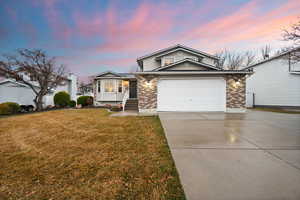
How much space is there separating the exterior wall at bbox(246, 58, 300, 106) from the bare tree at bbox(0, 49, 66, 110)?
2230 cm

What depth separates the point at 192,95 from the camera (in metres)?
8.83

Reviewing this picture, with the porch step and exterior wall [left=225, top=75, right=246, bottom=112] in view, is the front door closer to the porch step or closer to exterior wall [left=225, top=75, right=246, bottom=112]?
the porch step

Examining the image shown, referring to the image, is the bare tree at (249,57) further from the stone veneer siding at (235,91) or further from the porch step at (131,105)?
the porch step at (131,105)

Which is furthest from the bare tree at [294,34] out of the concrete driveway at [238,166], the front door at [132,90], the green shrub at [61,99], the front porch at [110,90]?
the green shrub at [61,99]

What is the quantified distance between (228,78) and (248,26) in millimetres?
5877

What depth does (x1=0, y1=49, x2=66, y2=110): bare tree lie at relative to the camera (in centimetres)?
1091

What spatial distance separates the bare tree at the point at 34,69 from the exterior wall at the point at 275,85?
22304mm

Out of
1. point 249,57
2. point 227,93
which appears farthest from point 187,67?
point 249,57

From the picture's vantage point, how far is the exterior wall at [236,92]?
862cm

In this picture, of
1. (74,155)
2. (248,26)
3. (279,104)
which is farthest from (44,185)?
(279,104)

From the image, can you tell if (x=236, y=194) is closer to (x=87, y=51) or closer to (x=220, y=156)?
(x=220, y=156)

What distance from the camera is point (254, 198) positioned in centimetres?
158

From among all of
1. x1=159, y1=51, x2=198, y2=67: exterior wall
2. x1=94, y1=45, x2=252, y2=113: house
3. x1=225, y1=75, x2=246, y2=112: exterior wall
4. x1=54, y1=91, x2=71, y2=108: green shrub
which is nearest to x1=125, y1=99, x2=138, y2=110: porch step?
x1=94, y1=45, x2=252, y2=113: house

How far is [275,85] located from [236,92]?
9230 millimetres
